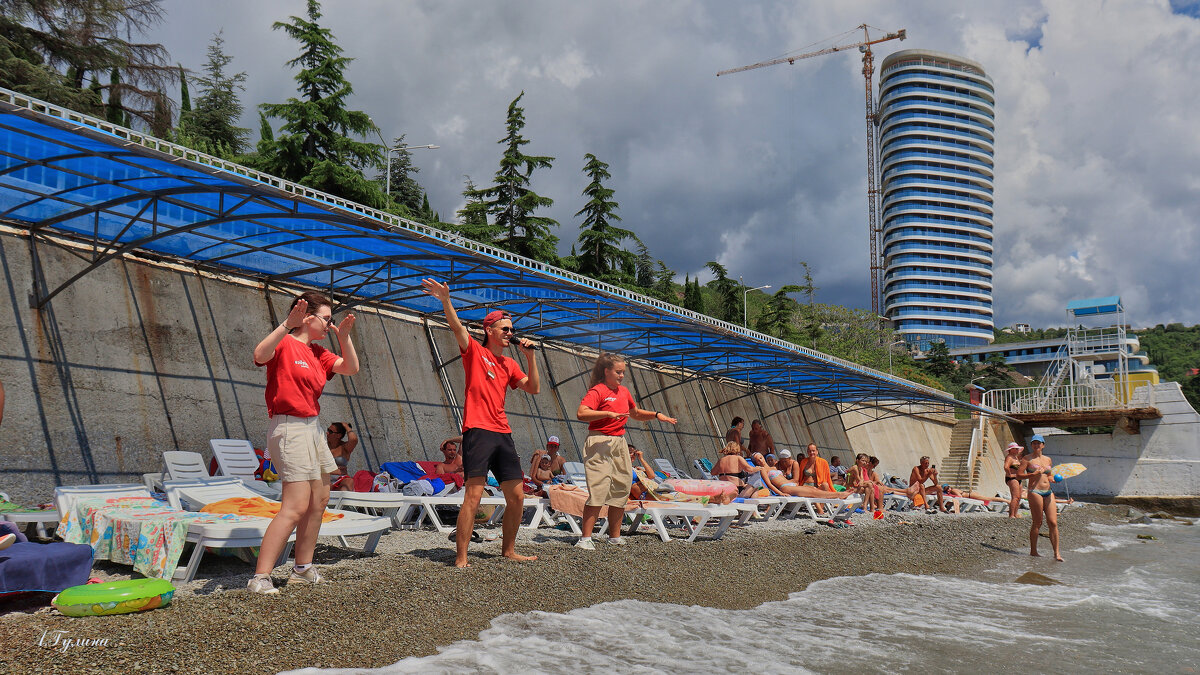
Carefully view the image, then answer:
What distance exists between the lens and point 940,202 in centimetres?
10938

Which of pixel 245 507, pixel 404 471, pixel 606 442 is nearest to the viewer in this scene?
pixel 245 507

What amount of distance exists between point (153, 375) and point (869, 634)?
310 inches

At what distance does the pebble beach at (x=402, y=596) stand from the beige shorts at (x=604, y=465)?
463 mm

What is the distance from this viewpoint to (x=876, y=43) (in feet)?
384

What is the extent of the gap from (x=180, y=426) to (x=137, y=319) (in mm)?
1314

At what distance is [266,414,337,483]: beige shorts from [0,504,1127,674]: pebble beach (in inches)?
22.6

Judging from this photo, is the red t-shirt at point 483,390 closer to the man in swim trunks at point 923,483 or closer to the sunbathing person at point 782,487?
the sunbathing person at point 782,487

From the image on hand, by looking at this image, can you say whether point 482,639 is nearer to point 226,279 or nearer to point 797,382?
point 226,279

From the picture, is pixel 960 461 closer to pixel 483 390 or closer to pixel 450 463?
pixel 450 463

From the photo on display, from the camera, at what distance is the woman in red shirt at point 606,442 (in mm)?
5969

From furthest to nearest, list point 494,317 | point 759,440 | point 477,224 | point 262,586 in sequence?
1. point 477,224
2. point 759,440
3. point 494,317
4. point 262,586

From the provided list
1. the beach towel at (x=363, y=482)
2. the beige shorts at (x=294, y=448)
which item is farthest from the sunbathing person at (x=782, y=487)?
the beige shorts at (x=294, y=448)

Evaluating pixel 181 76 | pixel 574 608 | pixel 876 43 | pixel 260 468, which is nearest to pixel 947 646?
pixel 574 608

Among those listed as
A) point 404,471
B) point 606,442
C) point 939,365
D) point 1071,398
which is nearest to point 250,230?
point 404,471
